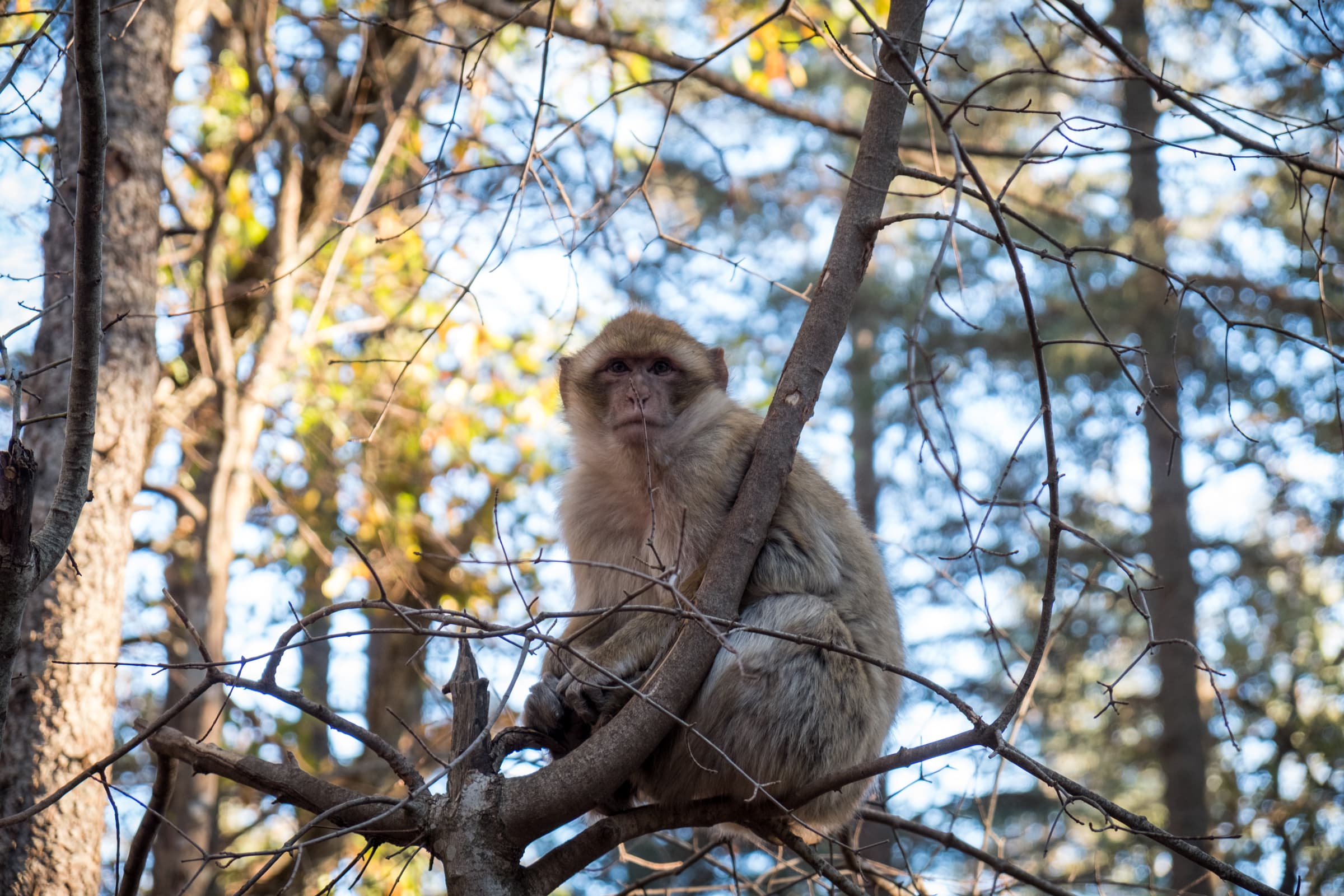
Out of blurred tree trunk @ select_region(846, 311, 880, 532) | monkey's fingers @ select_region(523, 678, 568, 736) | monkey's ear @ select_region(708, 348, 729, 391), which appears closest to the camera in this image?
monkey's fingers @ select_region(523, 678, 568, 736)

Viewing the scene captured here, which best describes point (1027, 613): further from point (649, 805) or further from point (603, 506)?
point (649, 805)

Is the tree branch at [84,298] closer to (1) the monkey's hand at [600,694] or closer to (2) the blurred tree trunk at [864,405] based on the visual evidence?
(1) the monkey's hand at [600,694]

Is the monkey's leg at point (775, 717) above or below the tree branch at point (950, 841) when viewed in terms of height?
above

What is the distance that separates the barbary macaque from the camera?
3750 mm

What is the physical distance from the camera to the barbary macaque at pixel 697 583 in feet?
12.3

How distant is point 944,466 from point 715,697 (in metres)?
1.55

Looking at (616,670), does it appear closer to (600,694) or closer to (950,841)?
(600,694)

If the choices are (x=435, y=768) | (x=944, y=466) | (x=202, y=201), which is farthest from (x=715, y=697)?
(x=202, y=201)

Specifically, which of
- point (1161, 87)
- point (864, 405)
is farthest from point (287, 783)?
point (864, 405)

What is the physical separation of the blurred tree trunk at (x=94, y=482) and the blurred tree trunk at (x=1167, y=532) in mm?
9190

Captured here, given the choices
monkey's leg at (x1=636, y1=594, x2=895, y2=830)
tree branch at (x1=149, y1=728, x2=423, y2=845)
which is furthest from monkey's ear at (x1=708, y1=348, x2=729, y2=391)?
tree branch at (x1=149, y1=728, x2=423, y2=845)

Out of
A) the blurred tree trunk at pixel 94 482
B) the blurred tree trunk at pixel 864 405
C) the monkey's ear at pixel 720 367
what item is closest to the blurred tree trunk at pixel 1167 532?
the blurred tree trunk at pixel 864 405

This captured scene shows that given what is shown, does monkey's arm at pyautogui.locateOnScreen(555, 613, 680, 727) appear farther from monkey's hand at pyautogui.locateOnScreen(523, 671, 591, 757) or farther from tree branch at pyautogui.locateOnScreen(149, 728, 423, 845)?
tree branch at pyautogui.locateOnScreen(149, 728, 423, 845)

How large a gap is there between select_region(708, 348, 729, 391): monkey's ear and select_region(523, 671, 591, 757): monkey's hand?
5.11 feet
